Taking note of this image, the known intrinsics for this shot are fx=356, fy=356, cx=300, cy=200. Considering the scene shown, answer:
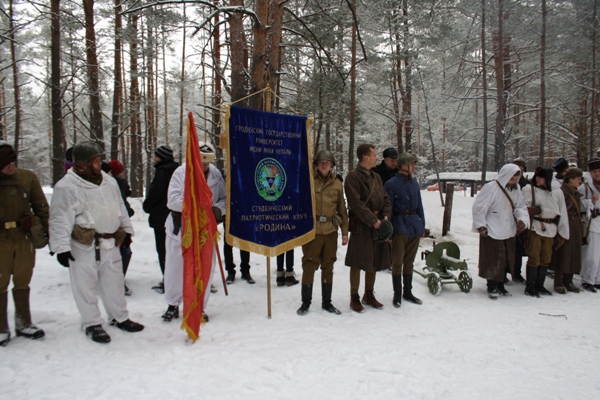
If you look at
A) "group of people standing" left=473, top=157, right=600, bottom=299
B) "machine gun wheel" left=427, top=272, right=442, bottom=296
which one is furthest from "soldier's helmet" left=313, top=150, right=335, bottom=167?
"group of people standing" left=473, top=157, right=600, bottom=299

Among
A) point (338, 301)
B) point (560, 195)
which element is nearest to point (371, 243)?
point (338, 301)

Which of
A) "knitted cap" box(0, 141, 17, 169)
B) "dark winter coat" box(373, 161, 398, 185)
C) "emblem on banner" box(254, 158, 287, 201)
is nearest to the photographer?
"knitted cap" box(0, 141, 17, 169)

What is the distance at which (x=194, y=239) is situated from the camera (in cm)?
387

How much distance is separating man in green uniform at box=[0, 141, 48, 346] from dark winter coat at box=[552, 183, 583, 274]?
7.72 metres

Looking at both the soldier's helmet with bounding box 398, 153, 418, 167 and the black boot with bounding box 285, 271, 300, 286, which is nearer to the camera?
the soldier's helmet with bounding box 398, 153, 418, 167

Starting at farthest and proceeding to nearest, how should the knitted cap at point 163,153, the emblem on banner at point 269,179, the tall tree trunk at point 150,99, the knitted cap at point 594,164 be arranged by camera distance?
the tall tree trunk at point 150,99 < the knitted cap at point 594,164 < the knitted cap at point 163,153 < the emblem on banner at point 269,179

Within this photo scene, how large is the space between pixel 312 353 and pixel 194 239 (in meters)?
1.72

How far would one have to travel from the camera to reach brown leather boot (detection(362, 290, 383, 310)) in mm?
5141

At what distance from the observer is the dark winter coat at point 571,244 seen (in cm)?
625

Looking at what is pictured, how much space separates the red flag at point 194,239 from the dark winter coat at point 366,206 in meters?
1.95

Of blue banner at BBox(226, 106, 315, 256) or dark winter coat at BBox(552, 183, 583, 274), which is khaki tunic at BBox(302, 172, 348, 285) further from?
dark winter coat at BBox(552, 183, 583, 274)

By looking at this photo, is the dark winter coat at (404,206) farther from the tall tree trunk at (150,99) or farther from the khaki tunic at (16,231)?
the tall tree trunk at (150,99)

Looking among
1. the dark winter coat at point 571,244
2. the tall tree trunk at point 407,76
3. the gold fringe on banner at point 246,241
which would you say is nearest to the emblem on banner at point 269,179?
the gold fringe on banner at point 246,241

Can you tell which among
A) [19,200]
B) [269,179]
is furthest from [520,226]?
[19,200]
